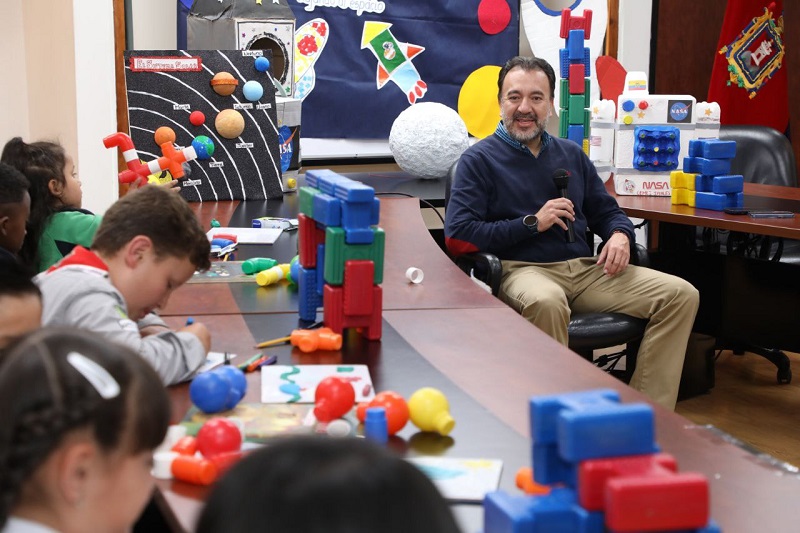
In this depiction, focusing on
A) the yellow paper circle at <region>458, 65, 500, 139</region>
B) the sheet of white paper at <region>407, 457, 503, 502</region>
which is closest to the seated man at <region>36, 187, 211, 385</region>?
the sheet of white paper at <region>407, 457, 503, 502</region>

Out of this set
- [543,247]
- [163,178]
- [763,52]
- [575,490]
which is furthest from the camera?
[763,52]

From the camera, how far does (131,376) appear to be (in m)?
0.93

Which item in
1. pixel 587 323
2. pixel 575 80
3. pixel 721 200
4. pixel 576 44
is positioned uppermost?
pixel 576 44

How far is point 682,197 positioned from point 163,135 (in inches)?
71.8

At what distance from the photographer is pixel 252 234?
9.52ft

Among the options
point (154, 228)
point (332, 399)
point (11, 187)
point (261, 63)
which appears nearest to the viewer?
point (332, 399)

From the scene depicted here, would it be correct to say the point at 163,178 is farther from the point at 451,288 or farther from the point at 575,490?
the point at 575,490

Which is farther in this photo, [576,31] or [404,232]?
[576,31]

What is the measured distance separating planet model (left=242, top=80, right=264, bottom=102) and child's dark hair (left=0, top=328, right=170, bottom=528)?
2.77m

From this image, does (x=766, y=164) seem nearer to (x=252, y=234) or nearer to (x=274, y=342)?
(x=252, y=234)

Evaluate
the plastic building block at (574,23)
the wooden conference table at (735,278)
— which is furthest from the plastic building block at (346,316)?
the plastic building block at (574,23)

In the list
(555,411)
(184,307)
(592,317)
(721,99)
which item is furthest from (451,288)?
(721,99)

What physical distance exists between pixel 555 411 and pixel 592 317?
2142 mm

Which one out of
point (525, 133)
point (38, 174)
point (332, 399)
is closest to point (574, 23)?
point (525, 133)
